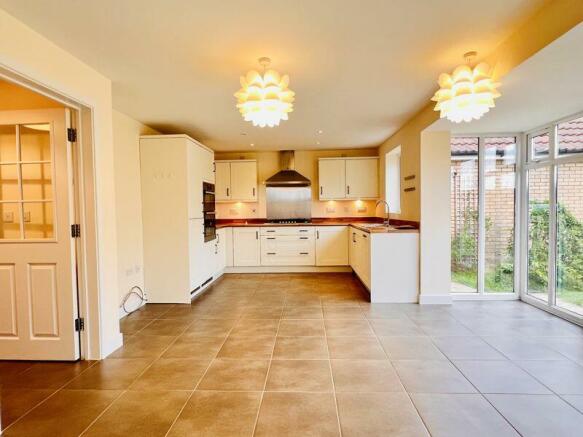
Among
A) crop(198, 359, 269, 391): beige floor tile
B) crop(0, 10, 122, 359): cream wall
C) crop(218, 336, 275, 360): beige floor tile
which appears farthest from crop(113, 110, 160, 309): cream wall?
crop(198, 359, 269, 391): beige floor tile

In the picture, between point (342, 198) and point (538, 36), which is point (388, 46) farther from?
point (342, 198)

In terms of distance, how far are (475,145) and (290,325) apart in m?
3.28

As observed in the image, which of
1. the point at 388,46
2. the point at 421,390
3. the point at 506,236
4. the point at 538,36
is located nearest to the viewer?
the point at 538,36

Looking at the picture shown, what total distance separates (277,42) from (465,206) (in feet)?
10.7

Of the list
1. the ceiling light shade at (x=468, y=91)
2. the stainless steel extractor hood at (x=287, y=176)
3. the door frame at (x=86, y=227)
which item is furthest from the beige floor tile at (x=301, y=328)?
the stainless steel extractor hood at (x=287, y=176)

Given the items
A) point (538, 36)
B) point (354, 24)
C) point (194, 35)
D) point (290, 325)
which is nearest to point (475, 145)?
point (538, 36)

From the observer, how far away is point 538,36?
1892 millimetres

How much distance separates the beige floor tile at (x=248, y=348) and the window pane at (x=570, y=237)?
127 inches

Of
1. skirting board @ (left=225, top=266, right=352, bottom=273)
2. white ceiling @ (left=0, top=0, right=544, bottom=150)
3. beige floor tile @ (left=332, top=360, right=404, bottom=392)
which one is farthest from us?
skirting board @ (left=225, top=266, right=352, bottom=273)

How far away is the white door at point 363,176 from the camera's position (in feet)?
19.5

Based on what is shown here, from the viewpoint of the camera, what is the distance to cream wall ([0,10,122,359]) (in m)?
2.10

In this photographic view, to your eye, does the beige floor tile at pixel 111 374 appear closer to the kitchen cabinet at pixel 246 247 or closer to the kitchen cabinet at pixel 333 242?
the kitchen cabinet at pixel 246 247

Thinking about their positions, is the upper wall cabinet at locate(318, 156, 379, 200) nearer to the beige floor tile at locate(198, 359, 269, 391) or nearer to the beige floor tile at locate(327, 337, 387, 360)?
the beige floor tile at locate(327, 337, 387, 360)

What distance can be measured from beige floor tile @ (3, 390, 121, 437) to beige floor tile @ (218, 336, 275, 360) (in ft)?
2.79
